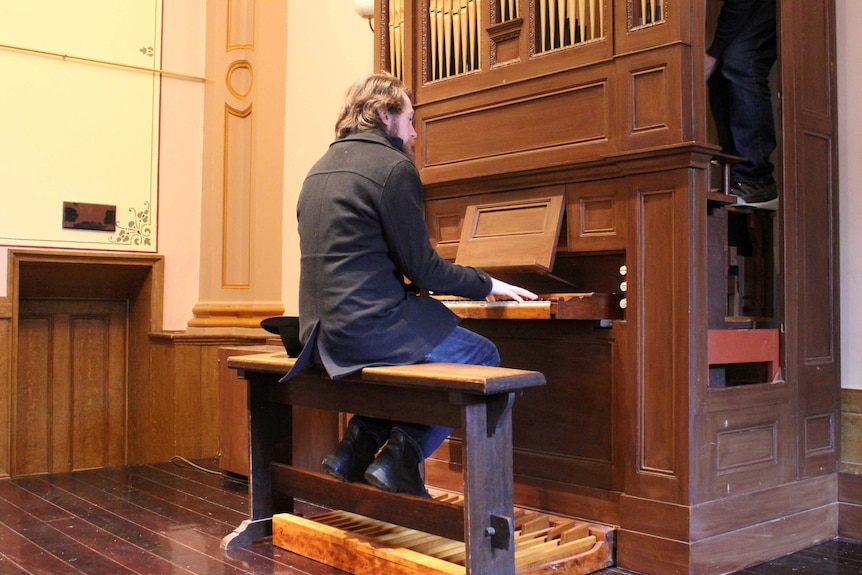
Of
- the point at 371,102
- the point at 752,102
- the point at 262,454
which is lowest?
the point at 262,454

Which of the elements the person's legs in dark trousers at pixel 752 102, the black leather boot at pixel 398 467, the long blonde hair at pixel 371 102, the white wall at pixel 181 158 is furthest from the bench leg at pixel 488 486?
the white wall at pixel 181 158

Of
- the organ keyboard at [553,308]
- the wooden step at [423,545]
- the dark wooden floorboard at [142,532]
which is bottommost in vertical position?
the dark wooden floorboard at [142,532]

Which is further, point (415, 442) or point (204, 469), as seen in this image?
point (204, 469)

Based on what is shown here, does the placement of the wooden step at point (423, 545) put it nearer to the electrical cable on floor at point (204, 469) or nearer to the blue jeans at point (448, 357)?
the blue jeans at point (448, 357)

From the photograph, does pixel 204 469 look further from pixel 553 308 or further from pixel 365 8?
pixel 553 308

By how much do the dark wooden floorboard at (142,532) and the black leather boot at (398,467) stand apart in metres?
0.43

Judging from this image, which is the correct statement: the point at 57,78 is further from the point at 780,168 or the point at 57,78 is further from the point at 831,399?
the point at 831,399

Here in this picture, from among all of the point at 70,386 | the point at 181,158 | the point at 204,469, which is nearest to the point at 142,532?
the point at 204,469

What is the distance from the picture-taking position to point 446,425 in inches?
112

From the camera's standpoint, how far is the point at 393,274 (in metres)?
3.12

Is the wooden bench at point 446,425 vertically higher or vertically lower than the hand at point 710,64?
lower

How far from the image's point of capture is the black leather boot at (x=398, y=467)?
305 cm

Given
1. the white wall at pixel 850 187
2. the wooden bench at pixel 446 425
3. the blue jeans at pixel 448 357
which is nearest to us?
the wooden bench at pixel 446 425

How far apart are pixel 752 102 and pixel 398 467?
7.02ft
